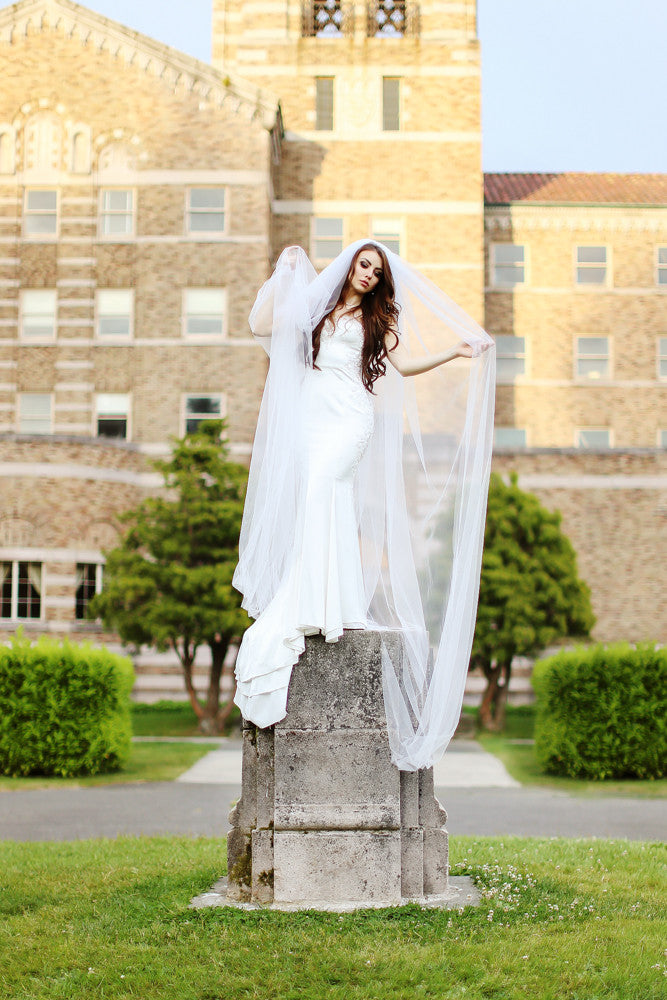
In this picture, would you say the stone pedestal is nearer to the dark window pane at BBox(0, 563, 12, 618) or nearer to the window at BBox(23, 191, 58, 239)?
the dark window pane at BBox(0, 563, 12, 618)

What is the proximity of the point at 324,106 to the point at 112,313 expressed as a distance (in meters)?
9.64

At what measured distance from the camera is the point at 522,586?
885 inches

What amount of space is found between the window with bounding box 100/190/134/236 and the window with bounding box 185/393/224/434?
210 inches

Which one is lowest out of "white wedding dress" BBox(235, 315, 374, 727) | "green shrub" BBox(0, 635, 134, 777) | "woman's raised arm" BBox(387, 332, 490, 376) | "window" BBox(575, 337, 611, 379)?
"green shrub" BBox(0, 635, 134, 777)

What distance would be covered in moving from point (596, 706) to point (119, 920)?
10.2 metres

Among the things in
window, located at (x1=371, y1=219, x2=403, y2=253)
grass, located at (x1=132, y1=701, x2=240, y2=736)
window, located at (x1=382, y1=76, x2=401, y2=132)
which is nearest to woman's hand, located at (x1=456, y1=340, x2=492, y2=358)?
grass, located at (x1=132, y1=701, x2=240, y2=736)

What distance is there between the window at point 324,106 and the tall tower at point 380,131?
0.03m

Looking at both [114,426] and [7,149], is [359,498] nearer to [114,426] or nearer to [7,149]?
[114,426]

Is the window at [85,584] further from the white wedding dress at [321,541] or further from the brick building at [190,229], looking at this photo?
the white wedding dress at [321,541]

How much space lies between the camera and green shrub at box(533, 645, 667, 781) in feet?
48.3

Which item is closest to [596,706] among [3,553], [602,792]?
[602,792]

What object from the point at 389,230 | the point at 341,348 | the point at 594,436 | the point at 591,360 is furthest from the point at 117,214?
the point at 341,348

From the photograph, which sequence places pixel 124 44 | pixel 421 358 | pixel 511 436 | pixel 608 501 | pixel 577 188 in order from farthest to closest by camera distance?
1. pixel 577 188
2. pixel 511 436
3. pixel 124 44
4. pixel 608 501
5. pixel 421 358

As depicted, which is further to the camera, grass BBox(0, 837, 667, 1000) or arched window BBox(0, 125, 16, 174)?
arched window BBox(0, 125, 16, 174)
